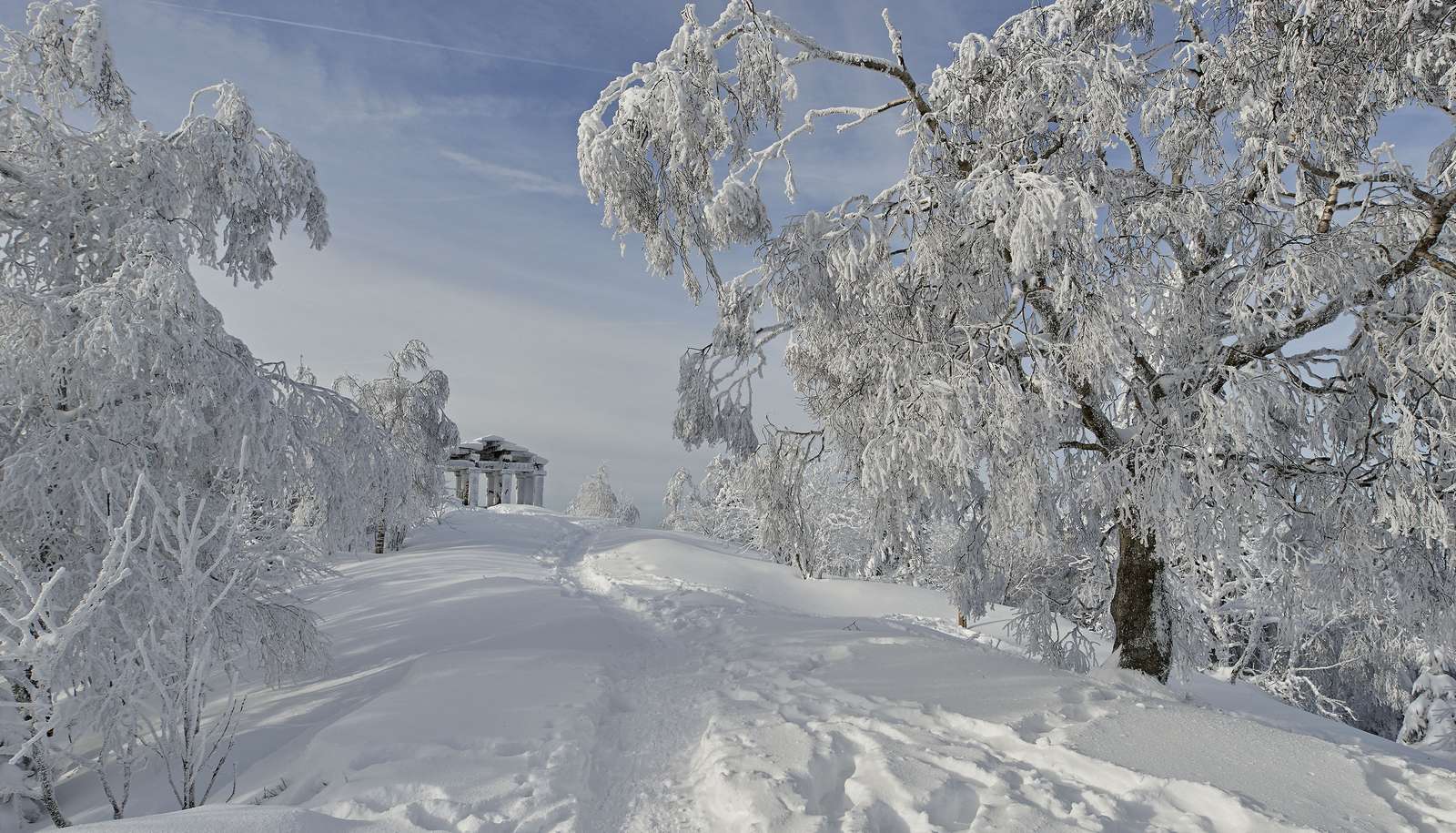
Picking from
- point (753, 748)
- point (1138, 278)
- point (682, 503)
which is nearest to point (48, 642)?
point (753, 748)

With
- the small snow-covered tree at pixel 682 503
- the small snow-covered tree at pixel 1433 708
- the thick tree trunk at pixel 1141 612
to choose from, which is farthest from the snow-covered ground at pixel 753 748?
the small snow-covered tree at pixel 682 503

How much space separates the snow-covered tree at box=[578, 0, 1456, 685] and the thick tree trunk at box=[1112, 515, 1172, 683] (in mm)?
30

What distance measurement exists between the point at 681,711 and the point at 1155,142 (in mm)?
7296

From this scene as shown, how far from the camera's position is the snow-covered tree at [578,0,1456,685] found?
19.8 ft

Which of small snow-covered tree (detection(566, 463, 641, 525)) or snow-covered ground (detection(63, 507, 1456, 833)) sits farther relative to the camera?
small snow-covered tree (detection(566, 463, 641, 525))

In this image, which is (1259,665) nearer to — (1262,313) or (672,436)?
(1262,313)

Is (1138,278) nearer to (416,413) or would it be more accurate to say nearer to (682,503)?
(416,413)

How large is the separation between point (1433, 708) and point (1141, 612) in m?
10.8

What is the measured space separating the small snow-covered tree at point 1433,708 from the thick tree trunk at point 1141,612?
9665 mm

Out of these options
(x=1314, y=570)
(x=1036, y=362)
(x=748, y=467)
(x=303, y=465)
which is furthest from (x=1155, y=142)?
(x=303, y=465)

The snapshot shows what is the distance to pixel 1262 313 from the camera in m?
6.23

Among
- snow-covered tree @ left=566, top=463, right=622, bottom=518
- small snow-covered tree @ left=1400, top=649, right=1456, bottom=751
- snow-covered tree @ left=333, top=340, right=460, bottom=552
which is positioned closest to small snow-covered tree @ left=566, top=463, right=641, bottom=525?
snow-covered tree @ left=566, top=463, right=622, bottom=518

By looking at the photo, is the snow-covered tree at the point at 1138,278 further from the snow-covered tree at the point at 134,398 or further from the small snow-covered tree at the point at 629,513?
the small snow-covered tree at the point at 629,513

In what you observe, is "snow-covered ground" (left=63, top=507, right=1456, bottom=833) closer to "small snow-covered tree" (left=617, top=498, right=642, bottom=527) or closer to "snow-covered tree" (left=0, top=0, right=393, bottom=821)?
"snow-covered tree" (left=0, top=0, right=393, bottom=821)
